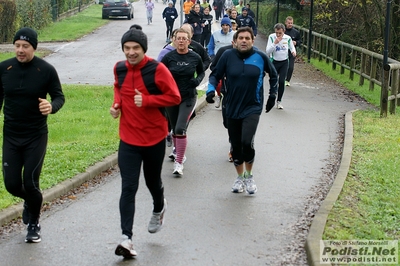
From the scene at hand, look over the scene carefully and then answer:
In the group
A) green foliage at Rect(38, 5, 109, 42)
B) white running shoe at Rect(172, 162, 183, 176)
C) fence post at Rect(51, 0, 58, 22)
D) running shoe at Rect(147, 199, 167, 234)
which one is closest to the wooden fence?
white running shoe at Rect(172, 162, 183, 176)

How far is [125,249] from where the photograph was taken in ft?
21.3

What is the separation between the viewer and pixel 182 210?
839 centimetres

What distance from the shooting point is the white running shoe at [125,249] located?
255 inches

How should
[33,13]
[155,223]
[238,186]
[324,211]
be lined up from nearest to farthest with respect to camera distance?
[155,223] → [324,211] → [238,186] → [33,13]

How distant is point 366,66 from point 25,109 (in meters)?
15.5

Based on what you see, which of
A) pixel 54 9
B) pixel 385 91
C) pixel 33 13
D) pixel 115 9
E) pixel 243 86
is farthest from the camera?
pixel 115 9

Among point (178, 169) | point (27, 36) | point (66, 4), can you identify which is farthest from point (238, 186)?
point (66, 4)

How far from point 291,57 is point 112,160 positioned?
858cm

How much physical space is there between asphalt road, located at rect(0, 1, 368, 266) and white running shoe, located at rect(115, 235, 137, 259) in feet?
0.21

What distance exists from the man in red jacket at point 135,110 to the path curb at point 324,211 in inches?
62.2

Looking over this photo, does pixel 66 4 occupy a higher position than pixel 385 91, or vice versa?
pixel 385 91

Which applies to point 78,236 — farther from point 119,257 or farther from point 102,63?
point 102,63

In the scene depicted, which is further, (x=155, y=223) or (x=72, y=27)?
(x=72, y=27)

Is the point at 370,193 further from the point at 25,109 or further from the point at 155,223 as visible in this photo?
the point at 25,109
